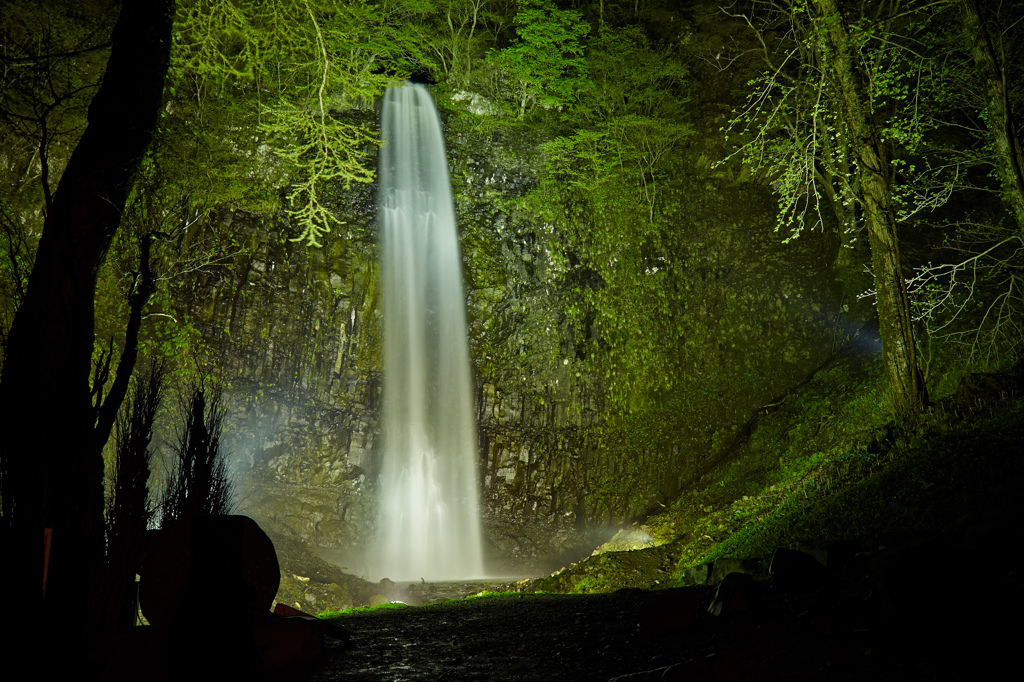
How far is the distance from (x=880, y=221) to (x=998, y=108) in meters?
1.92

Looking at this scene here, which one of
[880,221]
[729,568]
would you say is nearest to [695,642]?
[729,568]

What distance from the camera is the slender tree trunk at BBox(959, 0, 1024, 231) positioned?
6.85 m

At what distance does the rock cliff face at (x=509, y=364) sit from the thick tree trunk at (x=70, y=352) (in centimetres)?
1184

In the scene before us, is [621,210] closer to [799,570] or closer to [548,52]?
[548,52]

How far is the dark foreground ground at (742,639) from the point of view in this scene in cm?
216

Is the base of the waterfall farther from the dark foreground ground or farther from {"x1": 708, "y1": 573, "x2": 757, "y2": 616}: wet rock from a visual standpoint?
{"x1": 708, "y1": 573, "x2": 757, "y2": 616}: wet rock

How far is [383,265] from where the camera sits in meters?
16.1

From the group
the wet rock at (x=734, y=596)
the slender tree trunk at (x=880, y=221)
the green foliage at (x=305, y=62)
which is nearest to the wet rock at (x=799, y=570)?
the wet rock at (x=734, y=596)

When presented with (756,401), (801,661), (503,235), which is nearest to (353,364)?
(503,235)

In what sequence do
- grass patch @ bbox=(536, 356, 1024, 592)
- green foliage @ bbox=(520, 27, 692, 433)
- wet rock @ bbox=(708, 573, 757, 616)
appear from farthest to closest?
green foliage @ bbox=(520, 27, 692, 433)
grass patch @ bbox=(536, 356, 1024, 592)
wet rock @ bbox=(708, 573, 757, 616)

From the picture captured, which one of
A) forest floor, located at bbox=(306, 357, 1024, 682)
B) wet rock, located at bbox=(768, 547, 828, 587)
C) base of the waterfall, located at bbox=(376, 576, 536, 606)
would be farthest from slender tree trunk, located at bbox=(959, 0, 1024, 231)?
base of the waterfall, located at bbox=(376, 576, 536, 606)

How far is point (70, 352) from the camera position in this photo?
9.37 feet

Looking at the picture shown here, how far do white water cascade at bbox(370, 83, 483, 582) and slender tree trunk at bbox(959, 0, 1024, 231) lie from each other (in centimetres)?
1196

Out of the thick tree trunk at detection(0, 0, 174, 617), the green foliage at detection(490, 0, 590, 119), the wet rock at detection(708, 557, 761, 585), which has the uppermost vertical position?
the green foliage at detection(490, 0, 590, 119)
